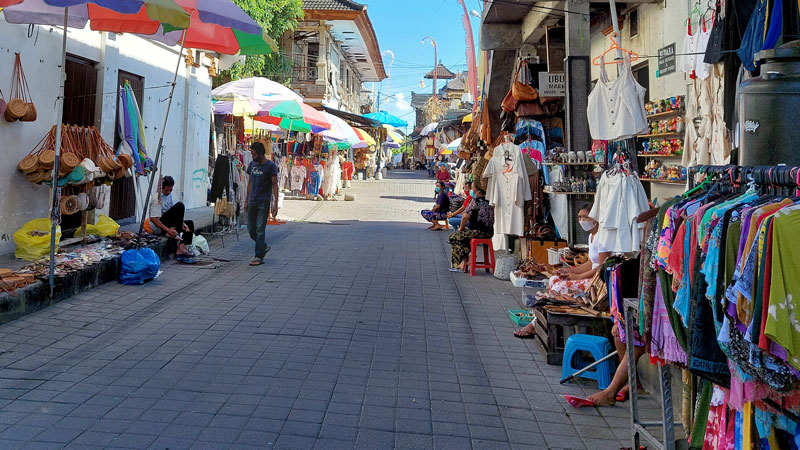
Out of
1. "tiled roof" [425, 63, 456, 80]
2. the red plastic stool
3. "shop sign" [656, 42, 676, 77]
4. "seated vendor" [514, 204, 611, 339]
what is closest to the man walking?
the red plastic stool

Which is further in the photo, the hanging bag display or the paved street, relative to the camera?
the hanging bag display

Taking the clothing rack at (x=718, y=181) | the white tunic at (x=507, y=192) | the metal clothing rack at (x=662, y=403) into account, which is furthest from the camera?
the white tunic at (x=507, y=192)

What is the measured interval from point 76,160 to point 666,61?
7.71m

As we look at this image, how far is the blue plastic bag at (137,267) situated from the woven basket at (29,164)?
5.21 feet

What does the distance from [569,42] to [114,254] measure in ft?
22.0

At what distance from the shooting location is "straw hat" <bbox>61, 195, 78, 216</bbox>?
317 inches

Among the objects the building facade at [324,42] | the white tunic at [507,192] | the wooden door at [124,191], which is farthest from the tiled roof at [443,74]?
the white tunic at [507,192]

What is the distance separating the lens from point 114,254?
804 cm

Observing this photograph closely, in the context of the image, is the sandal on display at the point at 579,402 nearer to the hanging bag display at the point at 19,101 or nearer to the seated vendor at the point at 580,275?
the seated vendor at the point at 580,275

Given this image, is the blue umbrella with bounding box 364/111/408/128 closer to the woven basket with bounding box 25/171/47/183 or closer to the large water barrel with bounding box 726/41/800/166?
the woven basket with bounding box 25/171/47/183

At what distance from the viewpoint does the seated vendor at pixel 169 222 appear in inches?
382

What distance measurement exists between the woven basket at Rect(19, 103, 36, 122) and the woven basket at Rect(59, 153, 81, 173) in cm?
74

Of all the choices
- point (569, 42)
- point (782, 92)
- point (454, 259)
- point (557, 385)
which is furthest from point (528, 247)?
point (782, 92)

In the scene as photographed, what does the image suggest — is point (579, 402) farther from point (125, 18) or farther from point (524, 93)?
point (125, 18)
